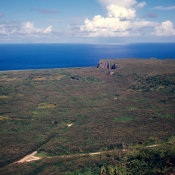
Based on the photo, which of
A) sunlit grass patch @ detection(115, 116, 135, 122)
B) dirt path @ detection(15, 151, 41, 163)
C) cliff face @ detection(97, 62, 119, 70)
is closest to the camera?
dirt path @ detection(15, 151, 41, 163)

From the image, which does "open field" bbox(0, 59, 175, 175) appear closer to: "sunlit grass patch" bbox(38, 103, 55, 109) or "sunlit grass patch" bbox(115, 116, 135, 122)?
"sunlit grass patch" bbox(115, 116, 135, 122)

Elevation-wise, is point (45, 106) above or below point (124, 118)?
above

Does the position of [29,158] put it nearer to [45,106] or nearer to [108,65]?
[45,106]

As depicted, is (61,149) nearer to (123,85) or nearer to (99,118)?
(99,118)

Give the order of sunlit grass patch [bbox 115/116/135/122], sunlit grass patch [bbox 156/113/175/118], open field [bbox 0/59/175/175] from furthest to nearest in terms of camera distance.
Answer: sunlit grass patch [bbox 156/113/175/118] < sunlit grass patch [bbox 115/116/135/122] < open field [bbox 0/59/175/175]

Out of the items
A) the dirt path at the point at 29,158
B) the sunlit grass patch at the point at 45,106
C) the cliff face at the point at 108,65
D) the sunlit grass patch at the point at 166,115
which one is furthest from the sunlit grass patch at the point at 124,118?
the cliff face at the point at 108,65

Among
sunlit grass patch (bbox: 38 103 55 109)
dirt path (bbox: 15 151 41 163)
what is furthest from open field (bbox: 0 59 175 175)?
dirt path (bbox: 15 151 41 163)

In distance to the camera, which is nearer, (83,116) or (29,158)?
(29,158)

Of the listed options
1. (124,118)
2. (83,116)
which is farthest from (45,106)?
(124,118)

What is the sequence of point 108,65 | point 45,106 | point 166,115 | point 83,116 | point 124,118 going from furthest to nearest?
Answer: point 108,65 → point 45,106 → point 83,116 → point 166,115 → point 124,118
